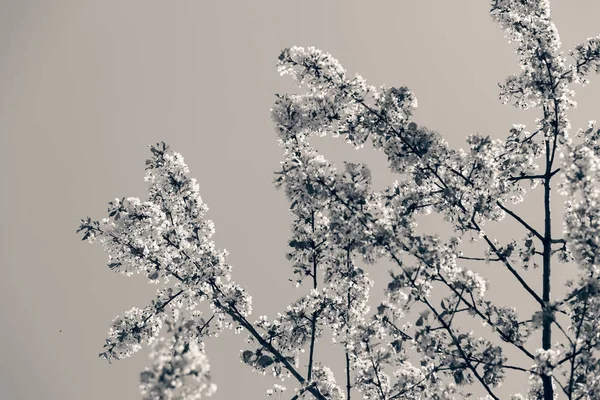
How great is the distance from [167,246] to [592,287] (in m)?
6.40

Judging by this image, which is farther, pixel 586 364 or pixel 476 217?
pixel 476 217

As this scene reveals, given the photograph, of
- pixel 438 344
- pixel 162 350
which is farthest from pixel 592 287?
pixel 162 350

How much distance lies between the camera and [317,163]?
24.3ft

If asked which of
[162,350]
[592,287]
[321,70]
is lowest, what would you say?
[162,350]

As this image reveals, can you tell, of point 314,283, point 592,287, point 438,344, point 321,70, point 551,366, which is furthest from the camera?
point 314,283

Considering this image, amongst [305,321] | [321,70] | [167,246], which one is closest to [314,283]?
[305,321]

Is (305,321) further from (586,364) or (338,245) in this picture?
(586,364)

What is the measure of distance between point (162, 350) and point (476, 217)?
6.09 meters

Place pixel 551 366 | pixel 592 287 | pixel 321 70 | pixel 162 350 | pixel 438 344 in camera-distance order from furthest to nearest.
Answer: pixel 321 70
pixel 438 344
pixel 551 366
pixel 592 287
pixel 162 350

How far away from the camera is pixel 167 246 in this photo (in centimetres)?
965

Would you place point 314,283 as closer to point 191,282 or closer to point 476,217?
point 191,282

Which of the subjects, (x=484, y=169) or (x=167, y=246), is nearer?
(x=484, y=169)

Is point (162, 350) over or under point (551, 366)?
under

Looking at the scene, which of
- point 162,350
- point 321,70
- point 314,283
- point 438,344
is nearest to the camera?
point 162,350
